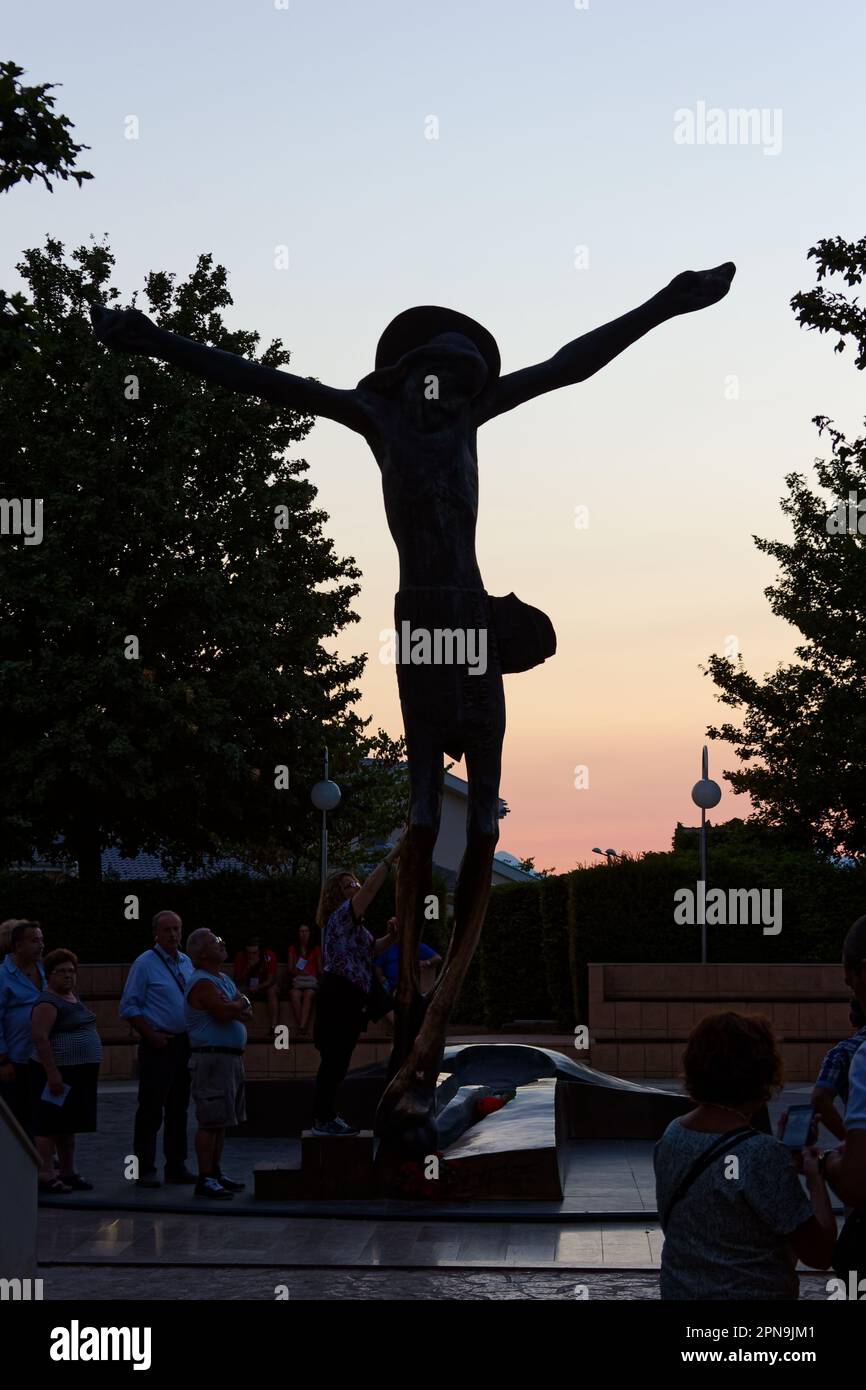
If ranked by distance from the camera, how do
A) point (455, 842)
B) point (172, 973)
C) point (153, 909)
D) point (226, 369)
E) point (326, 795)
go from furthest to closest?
point (455, 842)
point (153, 909)
point (326, 795)
point (172, 973)
point (226, 369)

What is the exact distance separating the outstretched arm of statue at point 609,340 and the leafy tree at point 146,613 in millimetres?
17487

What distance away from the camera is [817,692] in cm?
3098

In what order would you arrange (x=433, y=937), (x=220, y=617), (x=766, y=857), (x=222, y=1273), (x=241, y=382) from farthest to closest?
1. (x=766, y=857)
2. (x=220, y=617)
3. (x=433, y=937)
4. (x=241, y=382)
5. (x=222, y=1273)

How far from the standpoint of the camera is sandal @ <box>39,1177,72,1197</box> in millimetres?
10742

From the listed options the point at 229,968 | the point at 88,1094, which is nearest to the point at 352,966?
the point at 88,1094

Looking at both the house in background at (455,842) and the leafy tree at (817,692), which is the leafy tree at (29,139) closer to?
the leafy tree at (817,692)

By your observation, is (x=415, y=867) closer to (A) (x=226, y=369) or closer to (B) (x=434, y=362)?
(B) (x=434, y=362)

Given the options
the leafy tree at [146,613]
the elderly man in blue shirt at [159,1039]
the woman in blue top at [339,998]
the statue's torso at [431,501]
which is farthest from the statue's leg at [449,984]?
the leafy tree at [146,613]

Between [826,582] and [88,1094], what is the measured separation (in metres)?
23.5

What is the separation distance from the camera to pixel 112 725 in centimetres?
2756

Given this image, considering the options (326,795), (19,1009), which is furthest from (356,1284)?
(326,795)

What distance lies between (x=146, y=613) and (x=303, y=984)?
9.94 meters

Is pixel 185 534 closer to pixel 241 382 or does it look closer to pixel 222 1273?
pixel 241 382

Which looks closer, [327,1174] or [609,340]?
[327,1174]
